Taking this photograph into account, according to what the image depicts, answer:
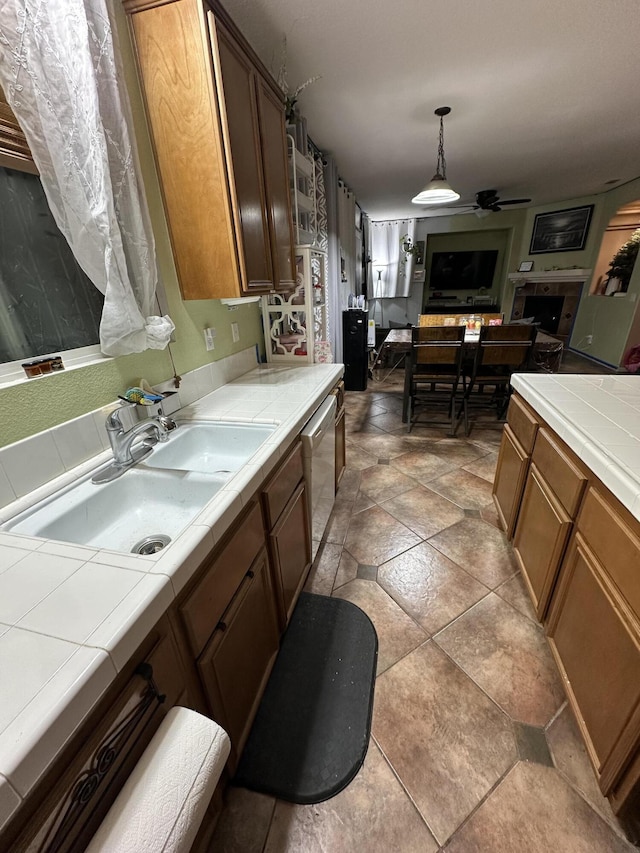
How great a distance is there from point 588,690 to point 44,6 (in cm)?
231

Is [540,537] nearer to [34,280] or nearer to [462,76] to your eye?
[34,280]

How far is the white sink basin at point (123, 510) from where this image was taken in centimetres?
86

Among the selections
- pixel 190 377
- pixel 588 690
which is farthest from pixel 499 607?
pixel 190 377

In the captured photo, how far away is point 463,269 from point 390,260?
1.40 metres

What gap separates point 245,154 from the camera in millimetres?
1341

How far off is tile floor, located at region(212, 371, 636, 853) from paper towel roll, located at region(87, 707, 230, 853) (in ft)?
2.07

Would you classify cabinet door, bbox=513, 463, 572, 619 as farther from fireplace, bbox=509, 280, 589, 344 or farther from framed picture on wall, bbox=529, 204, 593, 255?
framed picture on wall, bbox=529, 204, 593, 255

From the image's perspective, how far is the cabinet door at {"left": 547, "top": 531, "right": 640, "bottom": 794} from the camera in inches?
32.6

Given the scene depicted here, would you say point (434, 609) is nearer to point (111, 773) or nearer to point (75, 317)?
point (111, 773)

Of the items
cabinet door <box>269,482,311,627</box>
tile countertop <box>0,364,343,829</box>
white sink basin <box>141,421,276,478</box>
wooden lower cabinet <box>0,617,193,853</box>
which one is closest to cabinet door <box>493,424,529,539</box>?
cabinet door <box>269,482,311,627</box>

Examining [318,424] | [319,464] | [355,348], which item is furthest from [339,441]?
[355,348]

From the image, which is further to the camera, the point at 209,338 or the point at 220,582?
the point at 209,338

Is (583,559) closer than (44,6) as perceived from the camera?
No

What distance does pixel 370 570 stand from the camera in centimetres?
177
